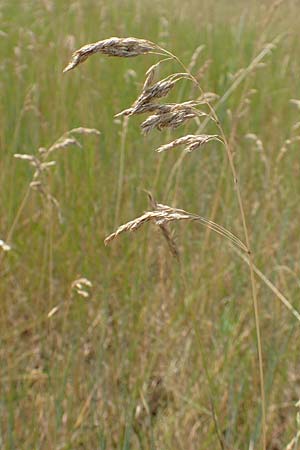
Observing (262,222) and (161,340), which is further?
(262,222)

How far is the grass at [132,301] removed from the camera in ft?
4.12

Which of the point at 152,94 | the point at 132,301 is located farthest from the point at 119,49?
the point at 132,301

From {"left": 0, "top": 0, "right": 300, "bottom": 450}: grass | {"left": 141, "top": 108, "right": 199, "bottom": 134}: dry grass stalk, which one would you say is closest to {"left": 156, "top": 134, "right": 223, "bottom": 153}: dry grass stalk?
{"left": 141, "top": 108, "right": 199, "bottom": 134}: dry grass stalk

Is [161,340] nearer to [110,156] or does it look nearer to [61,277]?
[61,277]

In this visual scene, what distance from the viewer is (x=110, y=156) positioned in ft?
6.75

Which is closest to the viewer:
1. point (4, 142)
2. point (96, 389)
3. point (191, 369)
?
point (96, 389)

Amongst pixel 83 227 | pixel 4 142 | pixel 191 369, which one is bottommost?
pixel 191 369

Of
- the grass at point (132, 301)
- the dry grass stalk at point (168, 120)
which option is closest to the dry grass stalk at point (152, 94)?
the dry grass stalk at point (168, 120)

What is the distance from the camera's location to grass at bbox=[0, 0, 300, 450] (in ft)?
4.12

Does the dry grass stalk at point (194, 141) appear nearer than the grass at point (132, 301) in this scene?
Yes

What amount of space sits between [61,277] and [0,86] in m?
0.90

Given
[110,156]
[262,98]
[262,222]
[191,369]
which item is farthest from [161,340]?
[262,98]

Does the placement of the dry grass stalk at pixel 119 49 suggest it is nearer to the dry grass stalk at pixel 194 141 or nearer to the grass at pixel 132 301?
the dry grass stalk at pixel 194 141

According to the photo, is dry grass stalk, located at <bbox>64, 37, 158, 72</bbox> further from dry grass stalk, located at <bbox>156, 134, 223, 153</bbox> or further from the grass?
the grass
